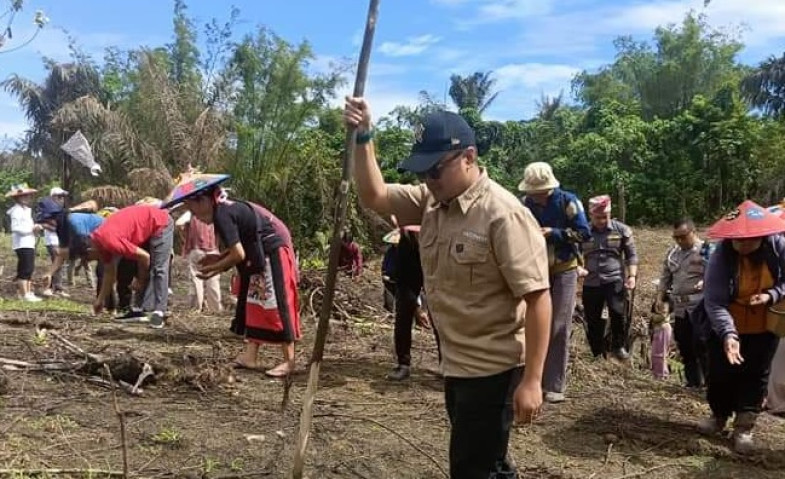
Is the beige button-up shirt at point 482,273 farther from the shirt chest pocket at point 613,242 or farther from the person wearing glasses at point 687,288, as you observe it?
the shirt chest pocket at point 613,242

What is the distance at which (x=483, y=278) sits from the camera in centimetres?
308

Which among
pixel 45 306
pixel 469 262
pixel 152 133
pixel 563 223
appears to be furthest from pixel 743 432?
pixel 152 133

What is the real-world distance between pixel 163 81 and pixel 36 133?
904cm

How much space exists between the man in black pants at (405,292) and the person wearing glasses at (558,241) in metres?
1.07

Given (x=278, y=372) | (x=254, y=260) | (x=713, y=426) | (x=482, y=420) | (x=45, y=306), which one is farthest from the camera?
(x=45, y=306)

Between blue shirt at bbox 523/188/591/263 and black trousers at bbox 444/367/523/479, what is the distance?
271cm

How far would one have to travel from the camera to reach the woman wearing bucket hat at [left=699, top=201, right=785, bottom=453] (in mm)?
4897

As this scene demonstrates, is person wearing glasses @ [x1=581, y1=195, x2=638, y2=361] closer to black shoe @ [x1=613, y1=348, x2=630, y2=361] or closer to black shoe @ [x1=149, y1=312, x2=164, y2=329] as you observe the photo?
black shoe @ [x1=613, y1=348, x2=630, y2=361]

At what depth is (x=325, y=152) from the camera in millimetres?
19234

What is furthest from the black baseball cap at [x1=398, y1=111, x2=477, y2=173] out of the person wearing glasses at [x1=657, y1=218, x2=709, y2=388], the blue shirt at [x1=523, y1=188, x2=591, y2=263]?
the person wearing glasses at [x1=657, y1=218, x2=709, y2=388]

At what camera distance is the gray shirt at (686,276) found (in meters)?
7.82

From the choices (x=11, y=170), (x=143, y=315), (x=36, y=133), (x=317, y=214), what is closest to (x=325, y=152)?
(x=317, y=214)

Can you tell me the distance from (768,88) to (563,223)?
27.1 metres

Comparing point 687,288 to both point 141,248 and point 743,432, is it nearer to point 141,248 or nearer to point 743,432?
point 743,432
